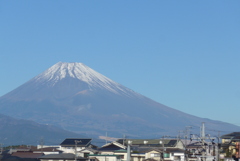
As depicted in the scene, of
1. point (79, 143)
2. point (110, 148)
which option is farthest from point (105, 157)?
point (79, 143)

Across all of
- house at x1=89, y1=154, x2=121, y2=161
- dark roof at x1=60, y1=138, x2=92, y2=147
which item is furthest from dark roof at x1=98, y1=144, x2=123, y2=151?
dark roof at x1=60, y1=138, x2=92, y2=147

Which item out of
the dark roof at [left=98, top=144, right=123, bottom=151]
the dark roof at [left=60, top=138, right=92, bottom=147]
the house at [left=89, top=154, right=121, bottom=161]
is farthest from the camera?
the dark roof at [left=60, top=138, right=92, bottom=147]

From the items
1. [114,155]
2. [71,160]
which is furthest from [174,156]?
[71,160]

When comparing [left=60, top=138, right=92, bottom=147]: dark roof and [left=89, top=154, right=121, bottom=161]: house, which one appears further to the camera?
[left=60, top=138, right=92, bottom=147]: dark roof

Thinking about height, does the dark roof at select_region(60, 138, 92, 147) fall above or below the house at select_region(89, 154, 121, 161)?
above

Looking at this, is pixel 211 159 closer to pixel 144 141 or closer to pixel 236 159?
pixel 236 159

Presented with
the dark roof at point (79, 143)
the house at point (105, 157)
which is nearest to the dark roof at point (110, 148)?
the house at point (105, 157)

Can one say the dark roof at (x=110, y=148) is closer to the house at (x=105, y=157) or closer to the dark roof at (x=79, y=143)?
the house at (x=105, y=157)

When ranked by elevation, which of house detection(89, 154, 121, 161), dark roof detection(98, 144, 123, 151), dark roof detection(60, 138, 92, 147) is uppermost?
dark roof detection(60, 138, 92, 147)

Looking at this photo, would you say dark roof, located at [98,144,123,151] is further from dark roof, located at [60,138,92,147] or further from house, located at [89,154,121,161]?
dark roof, located at [60,138,92,147]

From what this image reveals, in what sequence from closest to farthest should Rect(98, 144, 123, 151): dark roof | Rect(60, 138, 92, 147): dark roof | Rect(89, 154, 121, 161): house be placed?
Rect(89, 154, 121, 161): house < Rect(98, 144, 123, 151): dark roof < Rect(60, 138, 92, 147): dark roof

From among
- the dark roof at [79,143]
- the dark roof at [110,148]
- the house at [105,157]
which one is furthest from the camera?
the dark roof at [79,143]

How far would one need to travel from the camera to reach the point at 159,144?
91.5 m

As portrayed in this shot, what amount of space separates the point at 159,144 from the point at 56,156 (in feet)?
108
